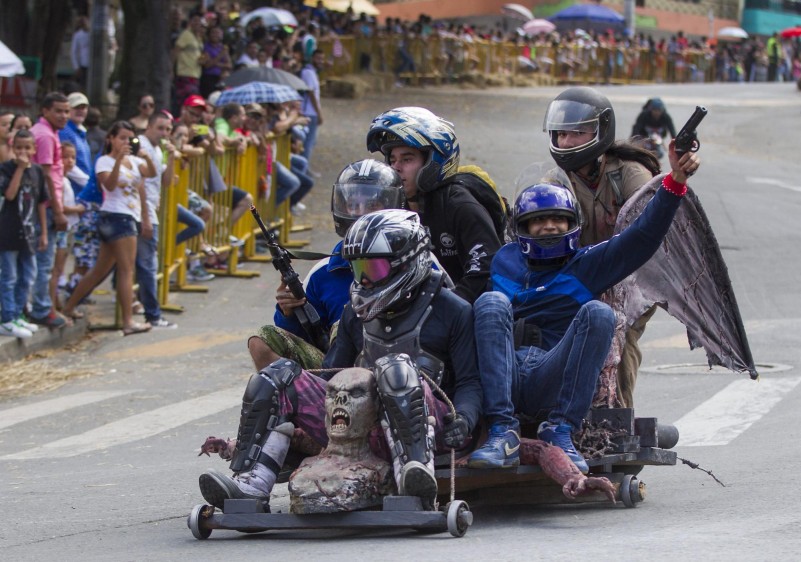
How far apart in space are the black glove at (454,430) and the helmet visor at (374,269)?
685 mm

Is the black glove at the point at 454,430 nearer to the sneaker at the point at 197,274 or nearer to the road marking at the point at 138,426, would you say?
the road marking at the point at 138,426

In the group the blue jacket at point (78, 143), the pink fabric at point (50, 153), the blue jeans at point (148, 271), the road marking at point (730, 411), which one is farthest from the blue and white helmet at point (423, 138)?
the blue jacket at point (78, 143)

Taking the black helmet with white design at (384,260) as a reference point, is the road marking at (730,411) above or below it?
below

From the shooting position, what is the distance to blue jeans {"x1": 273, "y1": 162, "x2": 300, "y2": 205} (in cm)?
2047

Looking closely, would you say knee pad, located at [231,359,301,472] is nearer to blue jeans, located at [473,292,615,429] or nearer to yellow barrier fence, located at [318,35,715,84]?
blue jeans, located at [473,292,615,429]

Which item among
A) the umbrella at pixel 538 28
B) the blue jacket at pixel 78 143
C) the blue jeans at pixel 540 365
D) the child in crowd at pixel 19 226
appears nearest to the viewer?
the blue jeans at pixel 540 365

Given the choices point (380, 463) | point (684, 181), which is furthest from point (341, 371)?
point (684, 181)

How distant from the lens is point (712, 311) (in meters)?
8.16

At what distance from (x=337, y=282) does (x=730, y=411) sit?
4.60m

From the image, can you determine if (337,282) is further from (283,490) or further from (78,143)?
(78,143)

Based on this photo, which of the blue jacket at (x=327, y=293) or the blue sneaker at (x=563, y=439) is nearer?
the blue sneaker at (x=563, y=439)

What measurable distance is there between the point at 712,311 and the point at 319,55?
21044 millimetres

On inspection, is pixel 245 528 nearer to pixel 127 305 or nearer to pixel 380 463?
pixel 380 463

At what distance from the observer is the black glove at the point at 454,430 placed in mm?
6766
